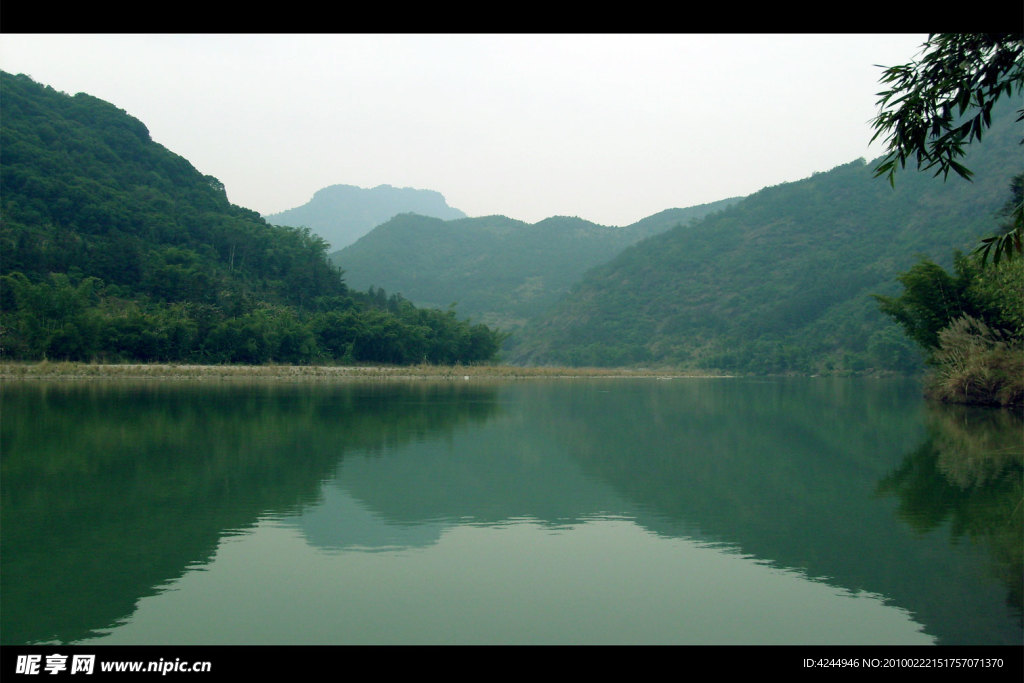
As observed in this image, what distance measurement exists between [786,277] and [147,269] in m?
84.9

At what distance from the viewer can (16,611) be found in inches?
253

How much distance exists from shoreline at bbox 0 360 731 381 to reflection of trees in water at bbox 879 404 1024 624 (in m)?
39.5

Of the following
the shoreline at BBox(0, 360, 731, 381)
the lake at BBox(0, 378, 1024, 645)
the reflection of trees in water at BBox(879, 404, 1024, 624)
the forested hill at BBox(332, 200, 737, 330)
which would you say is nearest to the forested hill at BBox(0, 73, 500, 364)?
the shoreline at BBox(0, 360, 731, 381)

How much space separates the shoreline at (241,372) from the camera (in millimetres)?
42656

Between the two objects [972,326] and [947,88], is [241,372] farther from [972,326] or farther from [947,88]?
[947,88]

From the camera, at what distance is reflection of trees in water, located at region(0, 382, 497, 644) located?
7.05 metres

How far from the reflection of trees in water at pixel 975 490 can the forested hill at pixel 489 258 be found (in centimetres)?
12447

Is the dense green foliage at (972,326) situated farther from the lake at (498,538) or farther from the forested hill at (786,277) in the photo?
the forested hill at (786,277)

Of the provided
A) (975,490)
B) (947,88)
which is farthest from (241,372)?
(947,88)

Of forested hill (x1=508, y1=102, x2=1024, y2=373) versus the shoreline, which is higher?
forested hill (x1=508, y1=102, x2=1024, y2=373)

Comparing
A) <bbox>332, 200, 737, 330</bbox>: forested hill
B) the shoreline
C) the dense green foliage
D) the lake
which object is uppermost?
<bbox>332, 200, 737, 330</bbox>: forested hill

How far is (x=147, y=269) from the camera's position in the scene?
63.2m

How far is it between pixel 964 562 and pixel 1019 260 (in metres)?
20.0

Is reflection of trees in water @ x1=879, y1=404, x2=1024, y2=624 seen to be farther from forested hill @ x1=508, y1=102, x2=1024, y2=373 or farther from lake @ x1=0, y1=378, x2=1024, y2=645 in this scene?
forested hill @ x1=508, y1=102, x2=1024, y2=373
